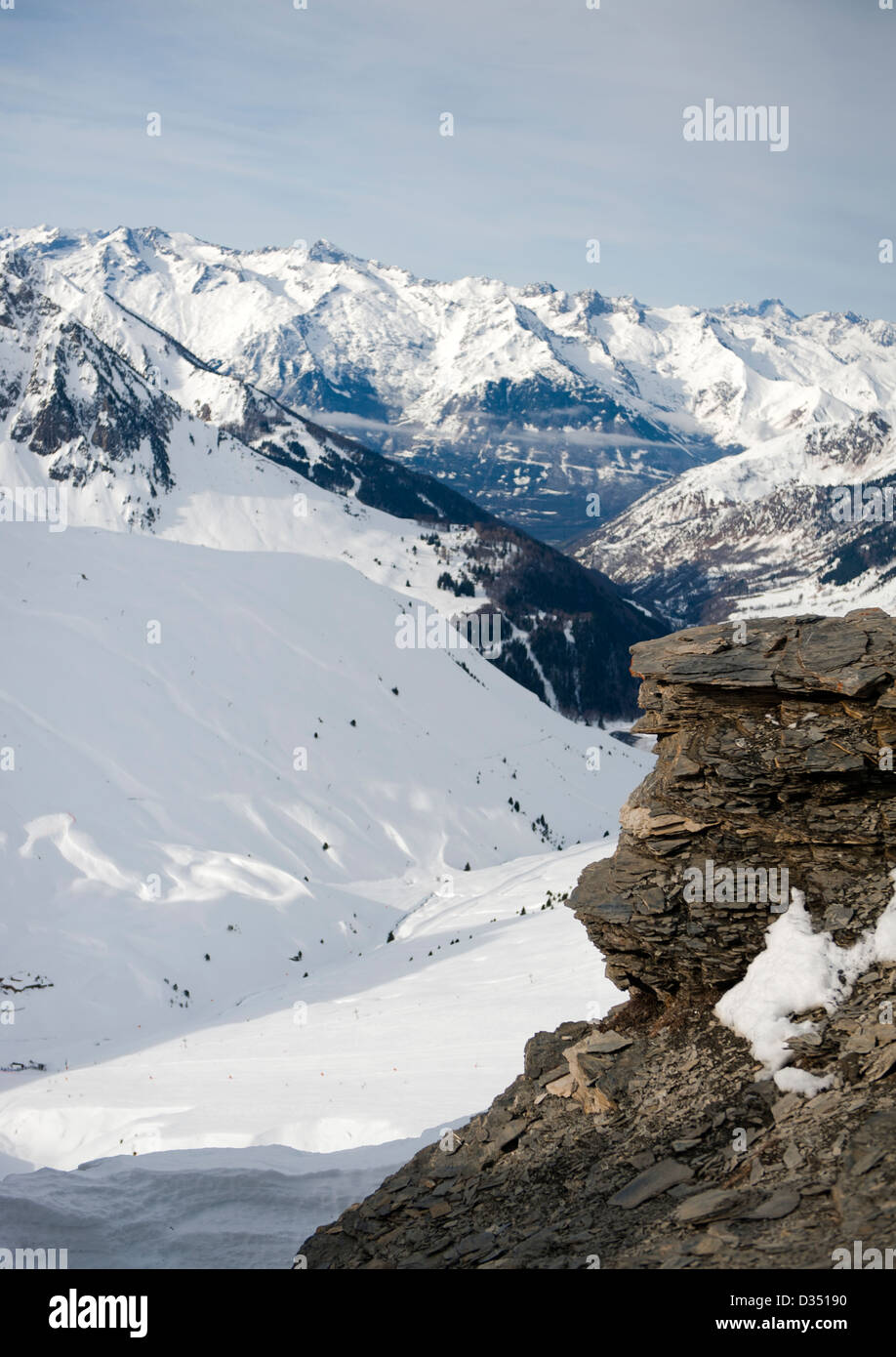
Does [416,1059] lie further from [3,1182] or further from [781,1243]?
[781,1243]

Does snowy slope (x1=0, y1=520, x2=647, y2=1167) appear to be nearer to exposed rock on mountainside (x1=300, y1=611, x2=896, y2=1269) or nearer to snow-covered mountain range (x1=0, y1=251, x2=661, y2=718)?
exposed rock on mountainside (x1=300, y1=611, x2=896, y2=1269)

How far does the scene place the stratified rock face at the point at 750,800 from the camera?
38.7 ft

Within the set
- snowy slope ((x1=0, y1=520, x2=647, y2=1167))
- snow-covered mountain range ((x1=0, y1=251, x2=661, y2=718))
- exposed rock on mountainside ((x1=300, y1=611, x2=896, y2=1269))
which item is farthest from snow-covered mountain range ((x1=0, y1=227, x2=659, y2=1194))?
snow-covered mountain range ((x1=0, y1=251, x2=661, y2=718))

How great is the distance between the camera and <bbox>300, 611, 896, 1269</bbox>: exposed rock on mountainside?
376 inches

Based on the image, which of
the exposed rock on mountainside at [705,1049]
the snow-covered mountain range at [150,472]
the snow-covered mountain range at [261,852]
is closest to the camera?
the exposed rock on mountainside at [705,1049]

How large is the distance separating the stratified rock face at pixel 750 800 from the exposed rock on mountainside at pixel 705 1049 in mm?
26

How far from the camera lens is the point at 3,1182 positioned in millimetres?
16734

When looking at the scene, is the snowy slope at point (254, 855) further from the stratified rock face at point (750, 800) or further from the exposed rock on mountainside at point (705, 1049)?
the stratified rock face at point (750, 800)

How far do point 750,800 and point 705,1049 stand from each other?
3073mm

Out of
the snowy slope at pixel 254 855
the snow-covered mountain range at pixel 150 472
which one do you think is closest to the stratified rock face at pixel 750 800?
the snowy slope at pixel 254 855

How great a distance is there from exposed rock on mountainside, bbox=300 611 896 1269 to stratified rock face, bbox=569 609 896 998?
3cm

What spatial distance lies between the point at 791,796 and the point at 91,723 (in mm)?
40159

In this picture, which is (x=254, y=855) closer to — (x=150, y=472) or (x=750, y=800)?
(x=750, y=800)
